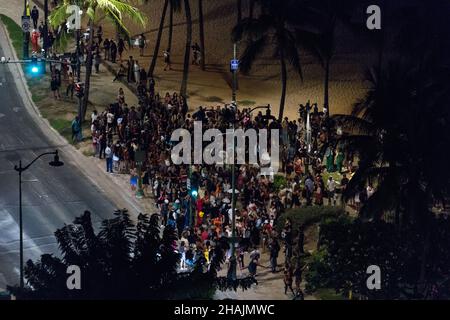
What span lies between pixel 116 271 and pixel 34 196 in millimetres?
23874

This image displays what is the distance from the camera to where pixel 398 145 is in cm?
4919

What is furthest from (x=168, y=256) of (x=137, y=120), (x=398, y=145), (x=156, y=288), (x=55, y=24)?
(x=55, y=24)

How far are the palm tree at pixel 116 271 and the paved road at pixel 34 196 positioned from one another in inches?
553

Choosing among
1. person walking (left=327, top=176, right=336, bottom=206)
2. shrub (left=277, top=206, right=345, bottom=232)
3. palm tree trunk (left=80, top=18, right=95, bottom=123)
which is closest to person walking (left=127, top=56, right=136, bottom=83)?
palm tree trunk (left=80, top=18, right=95, bottom=123)

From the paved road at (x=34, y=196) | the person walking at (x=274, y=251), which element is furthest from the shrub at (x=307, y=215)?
the paved road at (x=34, y=196)

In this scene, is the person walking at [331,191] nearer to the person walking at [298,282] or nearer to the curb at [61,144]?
the person walking at [298,282]

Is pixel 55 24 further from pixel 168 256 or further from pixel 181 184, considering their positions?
pixel 168 256

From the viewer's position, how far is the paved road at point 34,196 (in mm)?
56312

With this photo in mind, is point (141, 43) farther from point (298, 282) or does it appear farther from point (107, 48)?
point (298, 282)

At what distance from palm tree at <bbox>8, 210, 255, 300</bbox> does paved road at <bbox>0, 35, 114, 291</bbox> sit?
46.1ft

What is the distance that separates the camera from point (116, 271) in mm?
38500

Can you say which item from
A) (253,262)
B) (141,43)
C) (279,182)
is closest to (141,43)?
(141,43)

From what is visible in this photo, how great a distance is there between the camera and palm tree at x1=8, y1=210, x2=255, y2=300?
3831 cm
